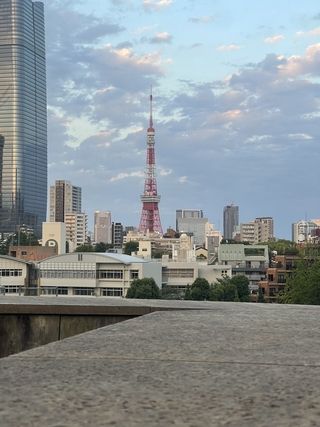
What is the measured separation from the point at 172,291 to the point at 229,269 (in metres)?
10.3

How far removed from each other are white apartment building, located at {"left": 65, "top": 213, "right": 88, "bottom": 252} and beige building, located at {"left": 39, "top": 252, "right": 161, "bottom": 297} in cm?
8378

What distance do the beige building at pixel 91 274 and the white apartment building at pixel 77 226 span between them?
83.8 metres

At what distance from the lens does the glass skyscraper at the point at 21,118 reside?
110562 mm

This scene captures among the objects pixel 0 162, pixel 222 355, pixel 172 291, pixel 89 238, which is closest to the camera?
pixel 222 355

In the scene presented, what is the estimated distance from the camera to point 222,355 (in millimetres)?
2645

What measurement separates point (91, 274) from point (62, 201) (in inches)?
3986

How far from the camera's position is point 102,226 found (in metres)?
163

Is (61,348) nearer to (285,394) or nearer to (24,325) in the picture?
(285,394)

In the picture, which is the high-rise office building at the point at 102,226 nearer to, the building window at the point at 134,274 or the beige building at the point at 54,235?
the beige building at the point at 54,235

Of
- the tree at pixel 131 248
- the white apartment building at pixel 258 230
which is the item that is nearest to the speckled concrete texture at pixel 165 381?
the tree at pixel 131 248

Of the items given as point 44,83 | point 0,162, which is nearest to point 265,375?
point 0,162

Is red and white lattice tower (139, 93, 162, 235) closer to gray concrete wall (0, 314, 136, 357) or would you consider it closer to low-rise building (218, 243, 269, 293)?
low-rise building (218, 243, 269, 293)

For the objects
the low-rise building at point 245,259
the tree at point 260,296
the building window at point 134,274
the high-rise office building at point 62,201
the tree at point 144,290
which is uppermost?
the high-rise office building at point 62,201

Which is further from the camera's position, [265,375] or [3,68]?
[3,68]
